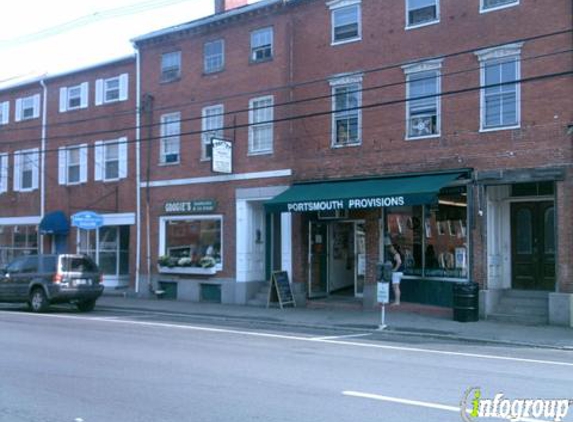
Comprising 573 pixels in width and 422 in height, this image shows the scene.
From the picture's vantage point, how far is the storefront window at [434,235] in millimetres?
18125

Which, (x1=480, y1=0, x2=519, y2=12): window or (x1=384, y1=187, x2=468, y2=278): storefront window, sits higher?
(x1=480, y1=0, x2=519, y2=12): window

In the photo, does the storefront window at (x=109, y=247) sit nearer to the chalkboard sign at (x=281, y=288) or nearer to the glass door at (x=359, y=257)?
the chalkboard sign at (x=281, y=288)

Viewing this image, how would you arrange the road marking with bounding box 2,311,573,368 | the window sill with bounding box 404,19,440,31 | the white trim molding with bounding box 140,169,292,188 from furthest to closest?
the white trim molding with bounding box 140,169,292,188
the window sill with bounding box 404,19,440,31
the road marking with bounding box 2,311,573,368

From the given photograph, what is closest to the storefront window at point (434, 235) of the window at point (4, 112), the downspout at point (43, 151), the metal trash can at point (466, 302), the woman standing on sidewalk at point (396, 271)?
the woman standing on sidewalk at point (396, 271)

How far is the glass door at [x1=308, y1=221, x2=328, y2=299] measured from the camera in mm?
21344

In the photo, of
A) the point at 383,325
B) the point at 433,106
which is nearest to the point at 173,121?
the point at 433,106

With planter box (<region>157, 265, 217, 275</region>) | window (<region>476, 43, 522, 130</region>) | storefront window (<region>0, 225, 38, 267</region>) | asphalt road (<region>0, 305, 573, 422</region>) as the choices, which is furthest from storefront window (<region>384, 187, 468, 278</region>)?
storefront window (<region>0, 225, 38, 267</region>)

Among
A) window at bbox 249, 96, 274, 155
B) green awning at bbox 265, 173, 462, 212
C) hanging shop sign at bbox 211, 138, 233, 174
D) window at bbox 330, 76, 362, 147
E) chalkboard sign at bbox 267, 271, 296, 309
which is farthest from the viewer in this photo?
window at bbox 249, 96, 274, 155

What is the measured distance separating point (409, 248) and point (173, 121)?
10.1 meters

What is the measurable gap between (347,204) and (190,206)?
23.6 ft

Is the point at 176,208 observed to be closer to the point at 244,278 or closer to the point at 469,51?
the point at 244,278

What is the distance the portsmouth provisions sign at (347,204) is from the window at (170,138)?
6478 millimetres

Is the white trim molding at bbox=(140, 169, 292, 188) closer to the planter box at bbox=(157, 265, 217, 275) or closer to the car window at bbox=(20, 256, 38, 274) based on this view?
the planter box at bbox=(157, 265, 217, 275)
